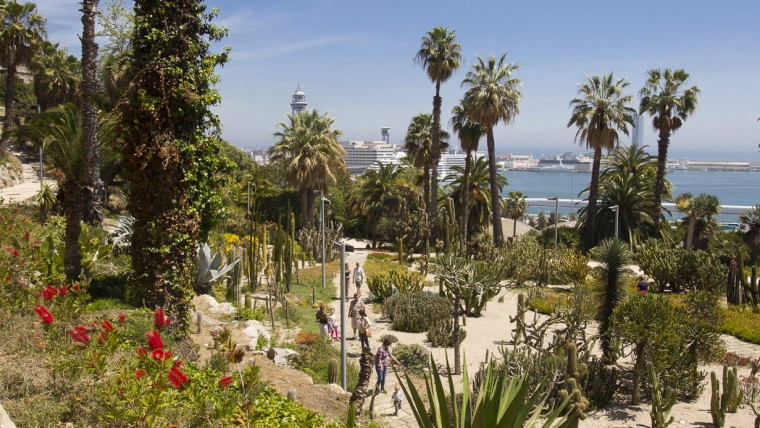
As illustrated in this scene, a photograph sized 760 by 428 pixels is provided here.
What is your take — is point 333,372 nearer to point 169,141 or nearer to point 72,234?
point 169,141

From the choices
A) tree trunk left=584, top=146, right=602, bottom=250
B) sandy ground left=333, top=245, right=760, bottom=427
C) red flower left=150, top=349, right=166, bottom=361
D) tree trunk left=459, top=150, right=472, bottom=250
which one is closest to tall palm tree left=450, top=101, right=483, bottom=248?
tree trunk left=459, top=150, right=472, bottom=250

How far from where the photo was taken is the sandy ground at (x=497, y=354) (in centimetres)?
1106

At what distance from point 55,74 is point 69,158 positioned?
29.1 metres

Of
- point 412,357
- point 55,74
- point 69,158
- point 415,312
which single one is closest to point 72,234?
point 69,158

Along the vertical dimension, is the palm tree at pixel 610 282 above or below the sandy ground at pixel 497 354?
above

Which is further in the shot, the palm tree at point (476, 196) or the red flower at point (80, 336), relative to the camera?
the palm tree at point (476, 196)

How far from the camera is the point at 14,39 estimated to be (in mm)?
36938

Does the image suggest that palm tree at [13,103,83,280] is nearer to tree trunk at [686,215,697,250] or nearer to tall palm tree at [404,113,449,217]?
tall palm tree at [404,113,449,217]

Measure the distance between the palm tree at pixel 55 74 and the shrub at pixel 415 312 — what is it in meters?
32.1

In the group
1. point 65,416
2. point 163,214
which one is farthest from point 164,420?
point 163,214

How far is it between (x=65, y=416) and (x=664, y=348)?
10.3 metres

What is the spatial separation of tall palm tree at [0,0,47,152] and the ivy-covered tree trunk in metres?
30.2

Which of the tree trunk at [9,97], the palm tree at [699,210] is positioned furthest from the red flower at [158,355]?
the tree trunk at [9,97]

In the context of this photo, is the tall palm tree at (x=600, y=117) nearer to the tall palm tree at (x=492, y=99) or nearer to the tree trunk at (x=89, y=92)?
the tall palm tree at (x=492, y=99)
